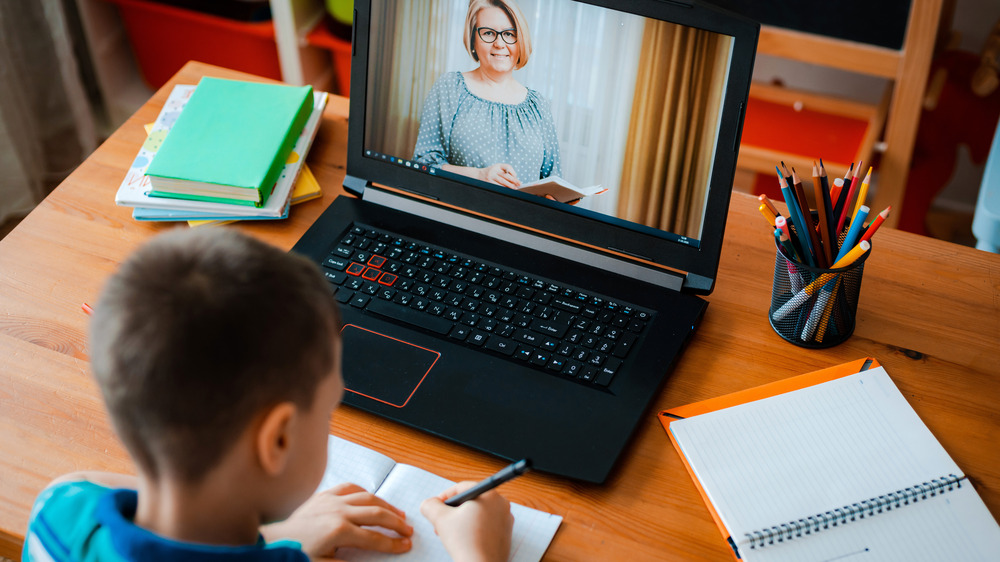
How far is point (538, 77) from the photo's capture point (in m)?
0.91

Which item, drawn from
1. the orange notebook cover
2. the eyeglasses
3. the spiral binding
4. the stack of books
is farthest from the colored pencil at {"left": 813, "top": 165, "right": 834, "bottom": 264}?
the stack of books

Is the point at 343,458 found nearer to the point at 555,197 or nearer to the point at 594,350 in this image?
the point at 594,350

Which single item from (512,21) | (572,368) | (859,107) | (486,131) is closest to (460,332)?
(572,368)

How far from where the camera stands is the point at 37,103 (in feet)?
6.63

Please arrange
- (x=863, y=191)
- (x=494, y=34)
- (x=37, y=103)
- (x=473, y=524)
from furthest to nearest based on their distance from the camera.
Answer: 1. (x=37, y=103)
2. (x=494, y=34)
3. (x=863, y=191)
4. (x=473, y=524)

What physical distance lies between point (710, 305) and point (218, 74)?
0.82m

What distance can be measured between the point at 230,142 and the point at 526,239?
399 millimetres

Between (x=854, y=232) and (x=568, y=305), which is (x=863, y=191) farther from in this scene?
(x=568, y=305)

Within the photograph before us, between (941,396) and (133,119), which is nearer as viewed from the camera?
(941,396)

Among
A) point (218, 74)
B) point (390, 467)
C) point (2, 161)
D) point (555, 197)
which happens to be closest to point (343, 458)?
point (390, 467)

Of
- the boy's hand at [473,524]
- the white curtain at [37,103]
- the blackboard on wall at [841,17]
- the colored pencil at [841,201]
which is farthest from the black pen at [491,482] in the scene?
the white curtain at [37,103]

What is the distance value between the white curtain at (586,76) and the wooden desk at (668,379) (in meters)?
0.21

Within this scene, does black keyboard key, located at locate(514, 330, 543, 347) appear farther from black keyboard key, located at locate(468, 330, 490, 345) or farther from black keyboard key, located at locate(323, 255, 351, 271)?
black keyboard key, located at locate(323, 255, 351, 271)

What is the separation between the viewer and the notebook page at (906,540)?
0.70 meters
